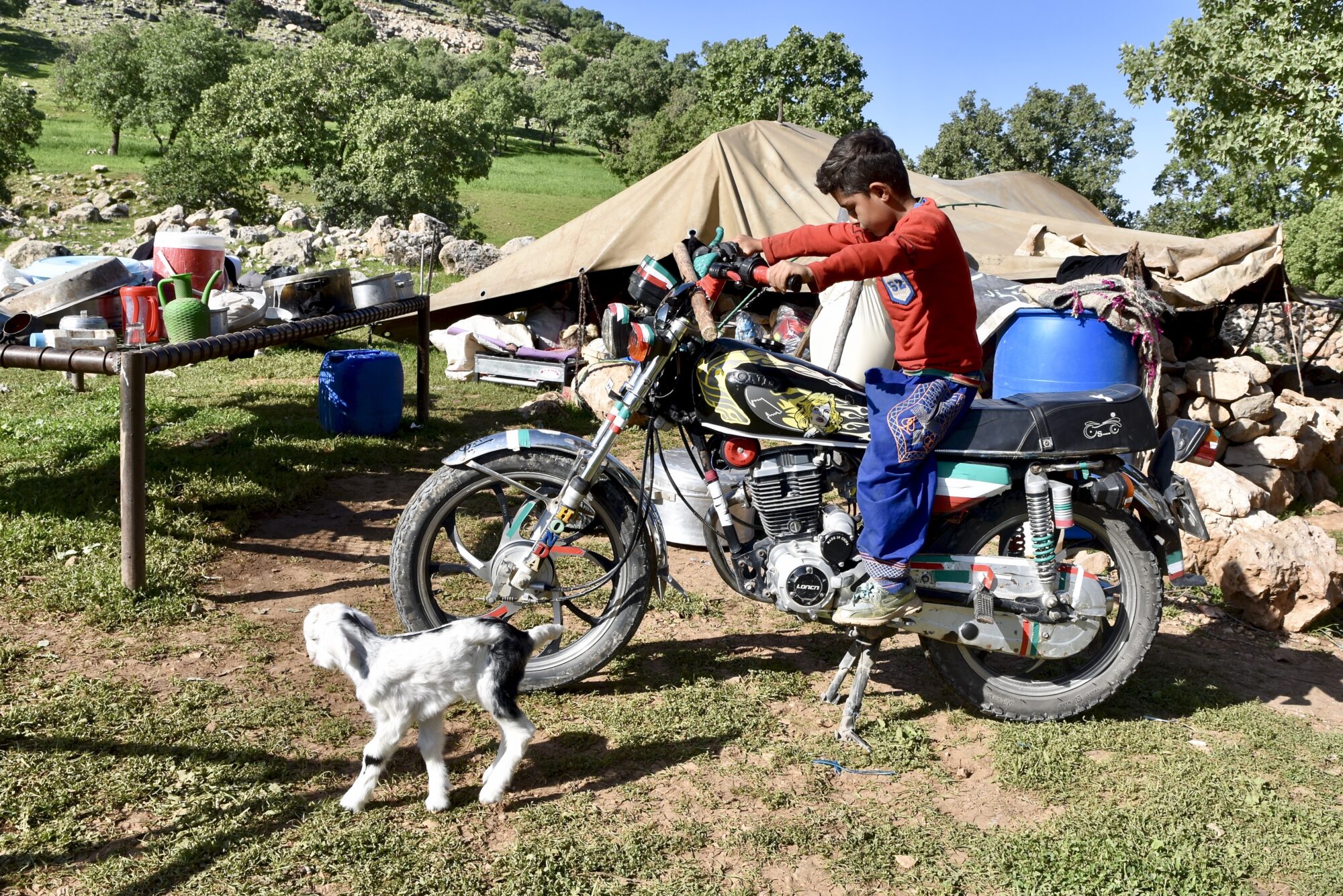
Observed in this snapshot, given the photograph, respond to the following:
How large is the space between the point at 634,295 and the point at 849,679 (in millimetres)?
1914

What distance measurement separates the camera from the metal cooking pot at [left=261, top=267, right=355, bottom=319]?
6.43m

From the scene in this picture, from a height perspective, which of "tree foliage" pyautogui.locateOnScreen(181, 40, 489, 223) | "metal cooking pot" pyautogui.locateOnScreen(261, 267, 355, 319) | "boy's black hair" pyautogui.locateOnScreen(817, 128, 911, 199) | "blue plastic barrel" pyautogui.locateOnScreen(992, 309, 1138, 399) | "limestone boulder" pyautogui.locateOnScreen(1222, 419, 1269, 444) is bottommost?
"limestone boulder" pyautogui.locateOnScreen(1222, 419, 1269, 444)

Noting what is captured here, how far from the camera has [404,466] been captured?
666cm

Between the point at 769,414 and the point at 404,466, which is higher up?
the point at 769,414

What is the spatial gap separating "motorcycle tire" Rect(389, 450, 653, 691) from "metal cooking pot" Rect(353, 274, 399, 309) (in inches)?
145

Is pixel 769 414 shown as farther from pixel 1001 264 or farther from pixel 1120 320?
pixel 1001 264

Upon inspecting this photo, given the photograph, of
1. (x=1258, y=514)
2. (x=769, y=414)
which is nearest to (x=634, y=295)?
(x=769, y=414)

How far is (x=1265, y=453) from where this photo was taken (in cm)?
793

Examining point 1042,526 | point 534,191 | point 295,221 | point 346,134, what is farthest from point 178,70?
point 1042,526

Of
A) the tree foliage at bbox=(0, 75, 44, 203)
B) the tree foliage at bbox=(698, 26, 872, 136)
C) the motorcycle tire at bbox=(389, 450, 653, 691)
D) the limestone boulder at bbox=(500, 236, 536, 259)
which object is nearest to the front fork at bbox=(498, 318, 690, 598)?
the motorcycle tire at bbox=(389, 450, 653, 691)

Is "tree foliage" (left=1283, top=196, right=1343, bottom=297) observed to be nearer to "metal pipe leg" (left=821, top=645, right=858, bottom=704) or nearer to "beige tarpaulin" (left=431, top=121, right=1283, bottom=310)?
"beige tarpaulin" (left=431, top=121, right=1283, bottom=310)

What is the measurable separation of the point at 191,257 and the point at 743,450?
412cm

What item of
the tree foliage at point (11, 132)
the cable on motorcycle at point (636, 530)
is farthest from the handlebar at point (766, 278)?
the tree foliage at point (11, 132)

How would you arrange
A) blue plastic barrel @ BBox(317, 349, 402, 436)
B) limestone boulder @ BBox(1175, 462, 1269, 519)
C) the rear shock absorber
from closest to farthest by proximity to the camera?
the rear shock absorber, limestone boulder @ BBox(1175, 462, 1269, 519), blue plastic barrel @ BBox(317, 349, 402, 436)
